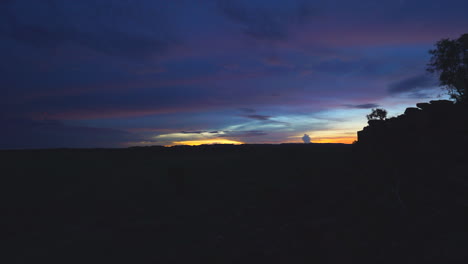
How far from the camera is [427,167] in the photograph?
1744 centimetres

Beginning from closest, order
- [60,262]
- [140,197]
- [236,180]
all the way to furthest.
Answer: [60,262], [140,197], [236,180]

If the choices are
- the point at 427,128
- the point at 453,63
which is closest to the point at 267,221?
the point at 427,128

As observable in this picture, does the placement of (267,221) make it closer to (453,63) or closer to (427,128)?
(427,128)

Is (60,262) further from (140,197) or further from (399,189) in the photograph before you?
(399,189)

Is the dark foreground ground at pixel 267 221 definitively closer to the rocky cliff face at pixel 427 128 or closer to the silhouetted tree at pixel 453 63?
the rocky cliff face at pixel 427 128

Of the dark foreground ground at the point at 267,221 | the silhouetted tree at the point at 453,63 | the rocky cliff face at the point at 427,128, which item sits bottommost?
the dark foreground ground at the point at 267,221

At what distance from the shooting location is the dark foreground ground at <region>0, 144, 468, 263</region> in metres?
13.5

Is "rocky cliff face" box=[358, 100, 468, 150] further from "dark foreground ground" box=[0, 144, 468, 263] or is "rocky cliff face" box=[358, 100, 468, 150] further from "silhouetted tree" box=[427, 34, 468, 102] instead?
"silhouetted tree" box=[427, 34, 468, 102]

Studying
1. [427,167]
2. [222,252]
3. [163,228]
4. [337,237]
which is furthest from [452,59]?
[163,228]

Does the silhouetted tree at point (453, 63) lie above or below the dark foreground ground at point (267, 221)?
above

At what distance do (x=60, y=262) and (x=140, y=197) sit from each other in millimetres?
17500

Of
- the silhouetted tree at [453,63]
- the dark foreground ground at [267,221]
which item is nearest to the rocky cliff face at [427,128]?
the dark foreground ground at [267,221]

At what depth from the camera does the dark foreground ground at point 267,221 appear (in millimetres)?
13484

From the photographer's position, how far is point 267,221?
2111 cm
